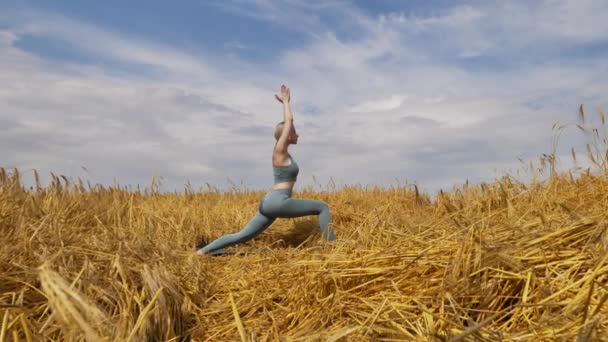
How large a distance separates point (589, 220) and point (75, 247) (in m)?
2.80

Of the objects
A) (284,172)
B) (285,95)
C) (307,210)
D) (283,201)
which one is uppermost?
(285,95)

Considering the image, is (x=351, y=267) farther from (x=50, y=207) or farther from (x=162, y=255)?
(x=50, y=207)

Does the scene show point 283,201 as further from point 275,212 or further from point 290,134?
point 290,134

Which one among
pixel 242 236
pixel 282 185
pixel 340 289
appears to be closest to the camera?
pixel 340 289

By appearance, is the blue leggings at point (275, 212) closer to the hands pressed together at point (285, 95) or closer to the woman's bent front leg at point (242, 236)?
the woman's bent front leg at point (242, 236)

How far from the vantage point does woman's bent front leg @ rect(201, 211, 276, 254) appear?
227 inches

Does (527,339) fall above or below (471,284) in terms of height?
below

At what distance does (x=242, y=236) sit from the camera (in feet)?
19.3

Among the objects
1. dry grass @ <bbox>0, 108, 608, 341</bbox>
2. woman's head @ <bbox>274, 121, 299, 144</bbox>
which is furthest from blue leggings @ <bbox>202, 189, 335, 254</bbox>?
dry grass @ <bbox>0, 108, 608, 341</bbox>

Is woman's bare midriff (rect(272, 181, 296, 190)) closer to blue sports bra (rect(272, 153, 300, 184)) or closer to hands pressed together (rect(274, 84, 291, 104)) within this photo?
blue sports bra (rect(272, 153, 300, 184))

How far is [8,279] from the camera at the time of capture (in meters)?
2.86

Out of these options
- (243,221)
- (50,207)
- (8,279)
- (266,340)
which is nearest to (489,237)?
(266,340)

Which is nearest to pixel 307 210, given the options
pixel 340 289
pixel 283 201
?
pixel 283 201

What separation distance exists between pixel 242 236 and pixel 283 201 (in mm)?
595
